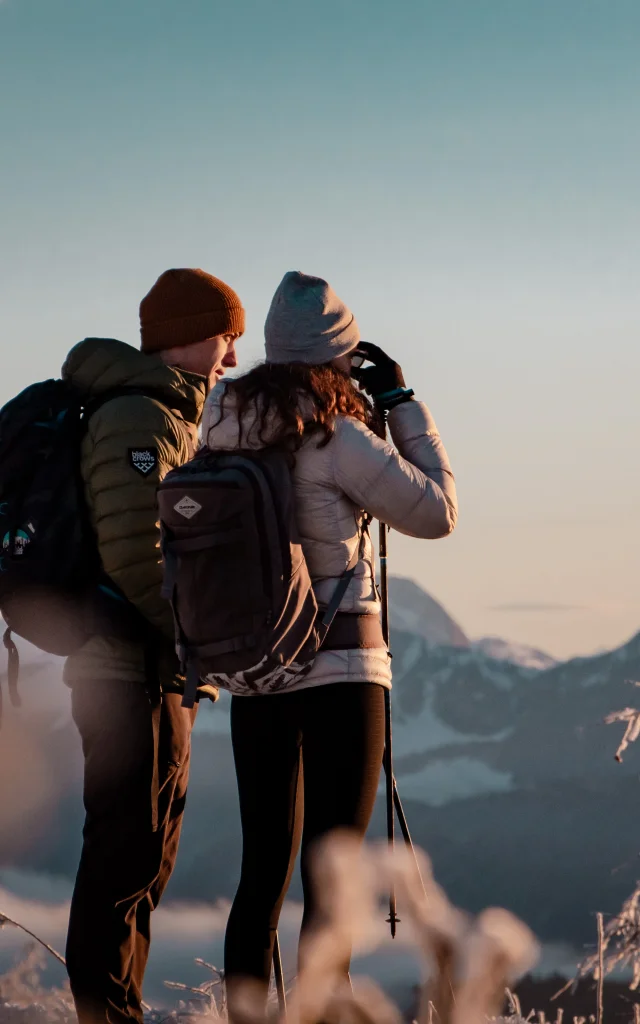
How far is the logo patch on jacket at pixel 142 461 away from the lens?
3.13 meters

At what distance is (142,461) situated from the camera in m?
3.14

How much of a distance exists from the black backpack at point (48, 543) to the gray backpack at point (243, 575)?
18.6 inches

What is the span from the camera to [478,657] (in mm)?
109500

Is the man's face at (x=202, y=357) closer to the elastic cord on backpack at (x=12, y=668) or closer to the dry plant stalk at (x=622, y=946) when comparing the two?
the elastic cord on backpack at (x=12, y=668)

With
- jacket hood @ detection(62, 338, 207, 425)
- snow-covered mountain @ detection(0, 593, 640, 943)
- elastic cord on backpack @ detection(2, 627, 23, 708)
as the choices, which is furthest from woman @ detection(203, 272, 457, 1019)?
snow-covered mountain @ detection(0, 593, 640, 943)

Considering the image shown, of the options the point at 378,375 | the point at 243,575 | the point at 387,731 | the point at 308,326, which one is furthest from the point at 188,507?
the point at 387,731

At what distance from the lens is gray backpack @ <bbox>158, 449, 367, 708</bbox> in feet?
8.89

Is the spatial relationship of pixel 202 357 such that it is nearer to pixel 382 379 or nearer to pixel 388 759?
pixel 382 379

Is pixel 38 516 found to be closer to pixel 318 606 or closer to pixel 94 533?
pixel 94 533

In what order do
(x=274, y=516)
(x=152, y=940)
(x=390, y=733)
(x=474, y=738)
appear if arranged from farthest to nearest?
(x=474, y=738)
(x=152, y=940)
(x=390, y=733)
(x=274, y=516)

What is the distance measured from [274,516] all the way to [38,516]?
76 centimetres

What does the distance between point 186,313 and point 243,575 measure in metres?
1.11

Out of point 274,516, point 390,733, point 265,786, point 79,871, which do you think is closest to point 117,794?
point 79,871

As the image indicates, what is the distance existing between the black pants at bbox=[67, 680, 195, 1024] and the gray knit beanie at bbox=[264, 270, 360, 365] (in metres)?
0.99
